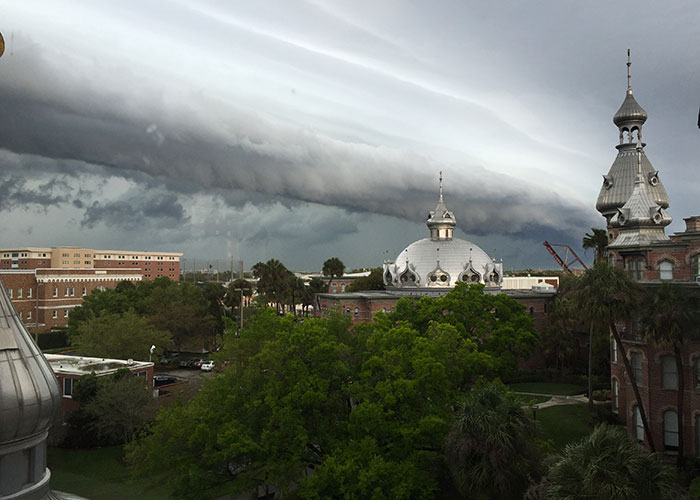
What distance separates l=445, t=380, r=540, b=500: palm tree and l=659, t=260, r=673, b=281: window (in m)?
18.1

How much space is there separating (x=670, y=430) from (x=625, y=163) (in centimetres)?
3963

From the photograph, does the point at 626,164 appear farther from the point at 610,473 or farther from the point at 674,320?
the point at 610,473

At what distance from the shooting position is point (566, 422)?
3812cm

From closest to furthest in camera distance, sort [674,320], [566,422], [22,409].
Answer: [22,409] → [674,320] → [566,422]

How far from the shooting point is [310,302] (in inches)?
3314

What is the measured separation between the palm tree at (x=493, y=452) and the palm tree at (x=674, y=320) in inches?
477

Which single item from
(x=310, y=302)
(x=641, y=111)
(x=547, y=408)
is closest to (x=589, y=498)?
(x=547, y=408)

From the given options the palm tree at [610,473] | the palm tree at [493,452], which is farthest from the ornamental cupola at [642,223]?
the palm tree at [610,473]

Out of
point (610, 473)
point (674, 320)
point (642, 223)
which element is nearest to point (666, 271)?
point (642, 223)

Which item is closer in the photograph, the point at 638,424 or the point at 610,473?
the point at 610,473

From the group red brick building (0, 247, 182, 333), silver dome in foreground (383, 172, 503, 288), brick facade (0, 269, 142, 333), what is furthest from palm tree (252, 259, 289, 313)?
brick facade (0, 269, 142, 333)

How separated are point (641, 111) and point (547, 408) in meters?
39.0

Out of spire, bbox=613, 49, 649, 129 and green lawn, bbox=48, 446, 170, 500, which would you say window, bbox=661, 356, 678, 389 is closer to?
green lawn, bbox=48, 446, 170, 500

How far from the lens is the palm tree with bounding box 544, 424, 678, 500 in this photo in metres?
15.7
